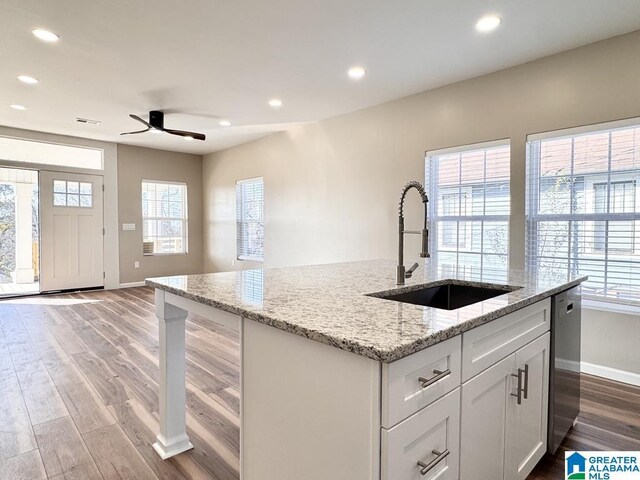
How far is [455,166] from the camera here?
3.84 meters

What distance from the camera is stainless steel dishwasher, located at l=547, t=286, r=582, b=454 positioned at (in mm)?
1765

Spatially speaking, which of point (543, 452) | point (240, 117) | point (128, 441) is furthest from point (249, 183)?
point (543, 452)

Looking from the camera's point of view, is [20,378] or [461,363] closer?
[461,363]

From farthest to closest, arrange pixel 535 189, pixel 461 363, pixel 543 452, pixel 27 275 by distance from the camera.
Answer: pixel 27 275, pixel 535 189, pixel 543 452, pixel 461 363

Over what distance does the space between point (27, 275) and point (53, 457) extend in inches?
278

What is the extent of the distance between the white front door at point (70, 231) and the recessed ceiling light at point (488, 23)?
6.41 metres

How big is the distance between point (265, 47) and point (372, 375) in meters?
2.91

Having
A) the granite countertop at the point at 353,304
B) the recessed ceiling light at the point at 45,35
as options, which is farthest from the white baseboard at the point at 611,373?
the recessed ceiling light at the point at 45,35

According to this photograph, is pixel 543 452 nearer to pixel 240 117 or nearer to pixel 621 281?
pixel 621 281

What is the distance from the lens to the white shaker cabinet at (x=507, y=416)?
119 centimetres

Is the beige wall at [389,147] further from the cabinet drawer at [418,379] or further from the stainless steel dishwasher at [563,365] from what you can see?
the cabinet drawer at [418,379]

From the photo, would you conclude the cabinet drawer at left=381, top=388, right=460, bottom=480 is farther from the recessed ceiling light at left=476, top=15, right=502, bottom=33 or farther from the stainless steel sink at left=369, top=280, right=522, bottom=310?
the recessed ceiling light at left=476, top=15, right=502, bottom=33

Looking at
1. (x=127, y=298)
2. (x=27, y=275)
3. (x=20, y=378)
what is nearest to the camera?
(x=20, y=378)

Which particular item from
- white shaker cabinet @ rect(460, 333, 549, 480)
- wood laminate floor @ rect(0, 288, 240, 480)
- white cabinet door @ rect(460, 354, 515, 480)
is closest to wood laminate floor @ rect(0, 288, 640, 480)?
wood laminate floor @ rect(0, 288, 240, 480)
